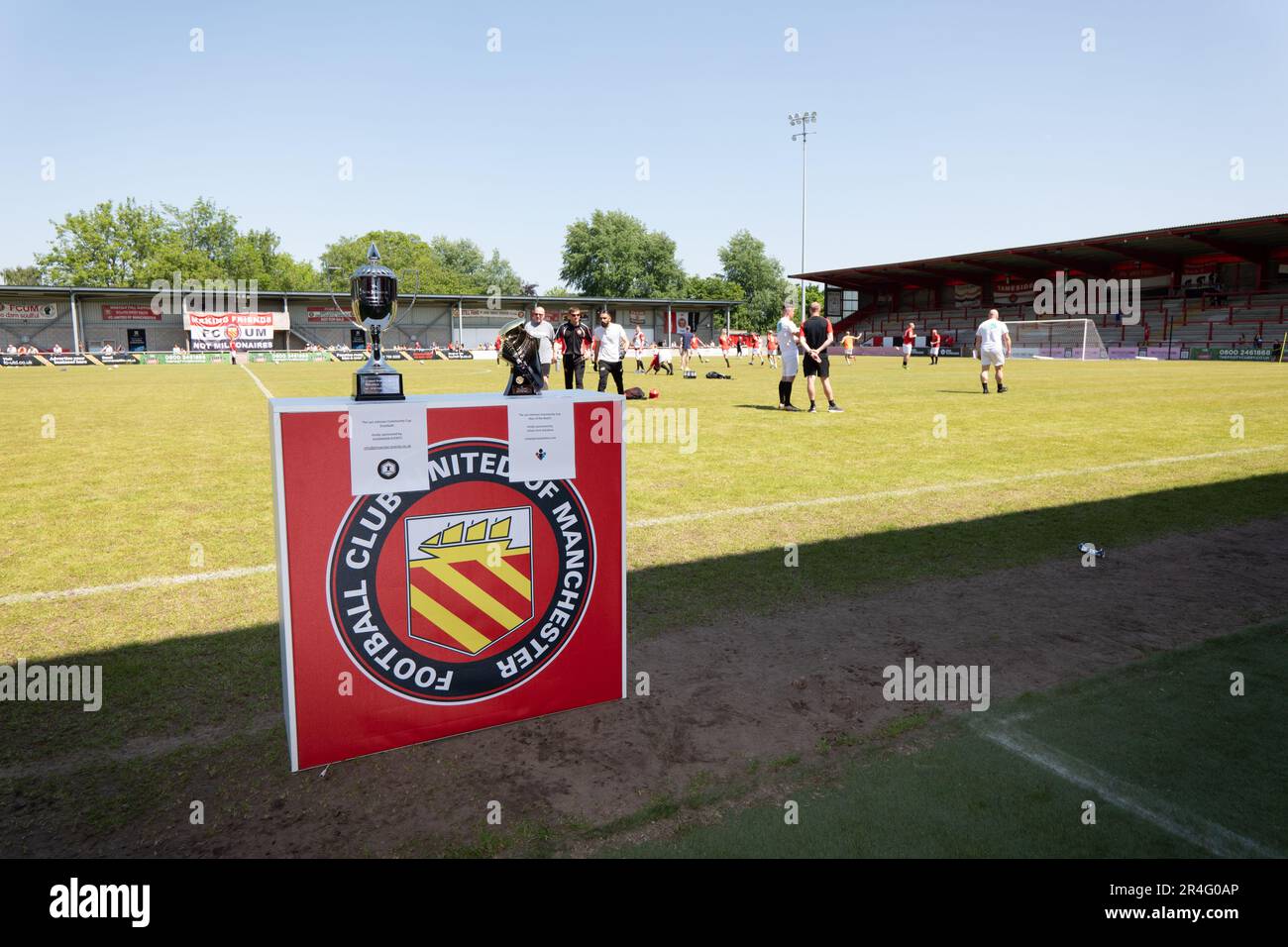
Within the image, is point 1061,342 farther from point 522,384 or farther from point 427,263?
point 427,263

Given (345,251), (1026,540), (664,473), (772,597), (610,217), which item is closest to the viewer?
(772,597)

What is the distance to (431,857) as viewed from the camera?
8.52ft

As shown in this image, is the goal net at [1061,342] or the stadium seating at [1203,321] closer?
the stadium seating at [1203,321]

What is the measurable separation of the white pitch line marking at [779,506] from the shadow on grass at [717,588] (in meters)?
0.51

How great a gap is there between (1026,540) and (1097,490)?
8.15 feet

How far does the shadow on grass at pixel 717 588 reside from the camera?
345 cm

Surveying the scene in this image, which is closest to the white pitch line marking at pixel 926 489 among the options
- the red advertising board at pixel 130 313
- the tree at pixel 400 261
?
the red advertising board at pixel 130 313

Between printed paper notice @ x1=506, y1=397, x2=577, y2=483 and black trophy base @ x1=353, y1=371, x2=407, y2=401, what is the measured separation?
448mm

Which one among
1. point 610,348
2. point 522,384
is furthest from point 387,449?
point 610,348

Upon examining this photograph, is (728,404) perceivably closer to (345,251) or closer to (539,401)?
(539,401)

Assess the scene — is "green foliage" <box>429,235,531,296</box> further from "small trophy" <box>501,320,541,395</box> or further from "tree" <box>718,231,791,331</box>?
"small trophy" <box>501,320,541,395</box>

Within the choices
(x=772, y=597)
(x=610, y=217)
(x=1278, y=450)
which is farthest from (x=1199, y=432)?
(x=610, y=217)

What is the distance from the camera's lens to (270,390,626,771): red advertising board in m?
3.00

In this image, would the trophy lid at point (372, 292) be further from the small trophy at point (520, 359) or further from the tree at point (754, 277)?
the tree at point (754, 277)
